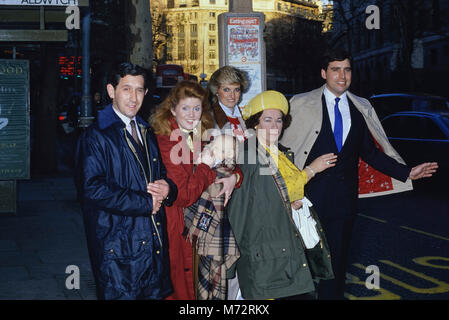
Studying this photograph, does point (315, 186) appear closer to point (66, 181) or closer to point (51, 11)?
point (51, 11)

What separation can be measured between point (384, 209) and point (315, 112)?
6.43 meters

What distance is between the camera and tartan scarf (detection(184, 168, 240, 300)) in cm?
352

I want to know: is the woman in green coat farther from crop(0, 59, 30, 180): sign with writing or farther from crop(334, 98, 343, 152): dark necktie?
crop(0, 59, 30, 180): sign with writing

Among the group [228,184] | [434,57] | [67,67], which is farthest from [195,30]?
[228,184]

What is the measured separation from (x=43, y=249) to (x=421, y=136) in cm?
796

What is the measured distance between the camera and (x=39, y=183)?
13.2m

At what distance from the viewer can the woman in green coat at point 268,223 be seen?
3578 mm

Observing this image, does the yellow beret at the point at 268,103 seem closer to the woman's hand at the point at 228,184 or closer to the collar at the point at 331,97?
the woman's hand at the point at 228,184

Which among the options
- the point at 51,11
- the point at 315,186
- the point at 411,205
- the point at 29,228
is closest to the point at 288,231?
the point at 315,186

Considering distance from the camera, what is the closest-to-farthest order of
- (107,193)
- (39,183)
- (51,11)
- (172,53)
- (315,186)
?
(107,193)
(315,186)
(51,11)
(39,183)
(172,53)

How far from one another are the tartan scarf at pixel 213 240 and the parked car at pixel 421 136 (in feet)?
29.1

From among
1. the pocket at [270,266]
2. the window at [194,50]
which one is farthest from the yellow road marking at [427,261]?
the window at [194,50]
